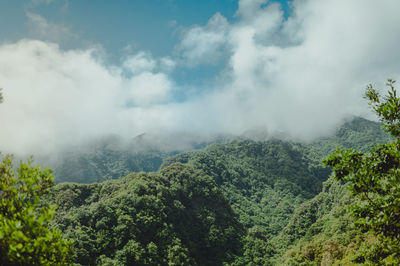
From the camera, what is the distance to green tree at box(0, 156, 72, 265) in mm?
8930

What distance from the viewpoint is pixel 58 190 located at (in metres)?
79.4

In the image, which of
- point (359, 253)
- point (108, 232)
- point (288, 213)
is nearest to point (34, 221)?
point (359, 253)

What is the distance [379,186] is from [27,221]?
53.5 ft

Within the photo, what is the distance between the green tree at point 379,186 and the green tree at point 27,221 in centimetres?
1416

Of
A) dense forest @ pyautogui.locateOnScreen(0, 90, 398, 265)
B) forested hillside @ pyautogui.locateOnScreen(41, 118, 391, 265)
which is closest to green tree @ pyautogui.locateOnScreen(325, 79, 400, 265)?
dense forest @ pyautogui.locateOnScreen(0, 90, 398, 265)

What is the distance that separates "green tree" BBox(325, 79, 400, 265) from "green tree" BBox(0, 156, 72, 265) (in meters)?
14.2

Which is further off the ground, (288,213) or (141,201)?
(141,201)

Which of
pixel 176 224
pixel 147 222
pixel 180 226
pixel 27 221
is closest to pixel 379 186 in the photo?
pixel 27 221

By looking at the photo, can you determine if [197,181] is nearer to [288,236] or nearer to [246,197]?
[288,236]

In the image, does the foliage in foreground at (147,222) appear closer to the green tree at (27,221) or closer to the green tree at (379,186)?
the green tree at (27,221)

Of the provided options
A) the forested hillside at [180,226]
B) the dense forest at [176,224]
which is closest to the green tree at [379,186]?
the dense forest at [176,224]

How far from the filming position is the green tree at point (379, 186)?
9312 mm

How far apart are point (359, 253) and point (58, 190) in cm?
9333

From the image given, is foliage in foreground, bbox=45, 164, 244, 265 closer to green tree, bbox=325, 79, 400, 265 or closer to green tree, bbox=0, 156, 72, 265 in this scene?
green tree, bbox=0, 156, 72, 265
